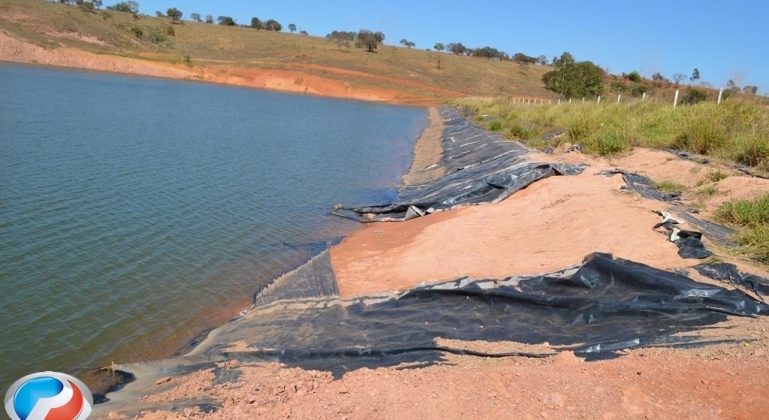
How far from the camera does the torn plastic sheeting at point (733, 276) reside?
19.0 feet

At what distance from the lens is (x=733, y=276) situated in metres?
6.06

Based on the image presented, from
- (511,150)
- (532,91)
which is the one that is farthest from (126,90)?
(532,91)

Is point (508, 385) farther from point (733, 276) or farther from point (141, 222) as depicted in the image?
point (141, 222)

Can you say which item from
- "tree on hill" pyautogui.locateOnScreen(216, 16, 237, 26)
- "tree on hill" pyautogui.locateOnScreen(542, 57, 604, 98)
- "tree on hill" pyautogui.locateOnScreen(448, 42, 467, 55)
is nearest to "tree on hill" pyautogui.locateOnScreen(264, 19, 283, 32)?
"tree on hill" pyautogui.locateOnScreen(216, 16, 237, 26)

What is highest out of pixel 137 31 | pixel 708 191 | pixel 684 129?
pixel 137 31

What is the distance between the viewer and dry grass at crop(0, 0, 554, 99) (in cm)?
6344

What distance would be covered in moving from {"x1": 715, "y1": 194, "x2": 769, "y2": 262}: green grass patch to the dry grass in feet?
207

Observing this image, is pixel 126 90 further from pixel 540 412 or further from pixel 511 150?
pixel 540 412

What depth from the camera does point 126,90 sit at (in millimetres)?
38688

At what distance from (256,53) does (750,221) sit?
263ft

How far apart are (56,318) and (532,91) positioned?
3270 inches

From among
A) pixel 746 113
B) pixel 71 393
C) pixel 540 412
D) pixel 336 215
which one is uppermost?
pixel 746 113

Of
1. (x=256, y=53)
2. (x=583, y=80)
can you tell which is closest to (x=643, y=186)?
(x=583, y=80)

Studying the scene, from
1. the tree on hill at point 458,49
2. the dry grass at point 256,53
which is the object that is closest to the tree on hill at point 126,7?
the dry grass at point 256,53
